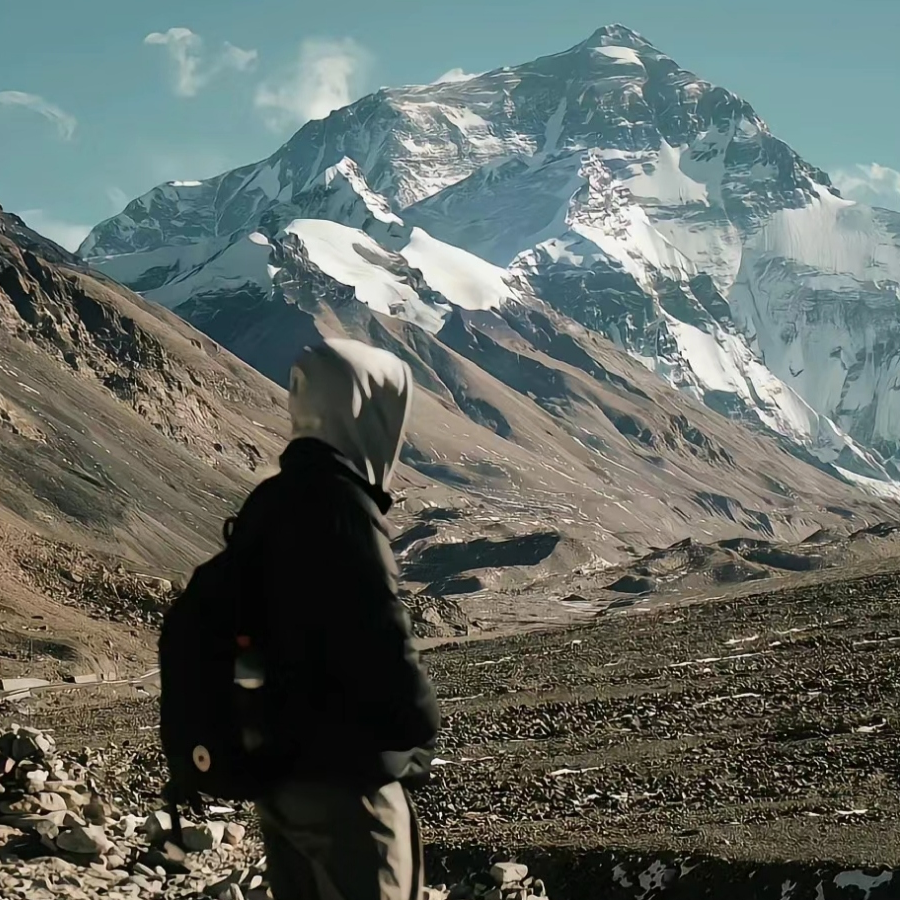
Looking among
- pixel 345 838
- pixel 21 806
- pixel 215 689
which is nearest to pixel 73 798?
pixel 21 806

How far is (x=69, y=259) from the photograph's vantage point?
A: 6870 inches

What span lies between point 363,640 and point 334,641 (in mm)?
87

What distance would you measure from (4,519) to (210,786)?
63.5 metres

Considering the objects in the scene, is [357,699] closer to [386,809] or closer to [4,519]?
[386,809]

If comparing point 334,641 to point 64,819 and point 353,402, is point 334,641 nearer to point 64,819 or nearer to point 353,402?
point 353,402

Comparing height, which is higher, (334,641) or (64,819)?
(334,641)

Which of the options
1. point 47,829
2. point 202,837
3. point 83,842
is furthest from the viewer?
point 202,837

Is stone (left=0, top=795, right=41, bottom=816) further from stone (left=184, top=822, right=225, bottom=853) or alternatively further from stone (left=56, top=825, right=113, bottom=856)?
stone (left=184, top=822, right=225, bottom=853)

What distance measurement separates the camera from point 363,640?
14.6 feet

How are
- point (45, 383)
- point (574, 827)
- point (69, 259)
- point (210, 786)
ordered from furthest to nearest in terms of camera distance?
point (69, 259)
point (45, 383)
point (574, 827)
point (210, 786)

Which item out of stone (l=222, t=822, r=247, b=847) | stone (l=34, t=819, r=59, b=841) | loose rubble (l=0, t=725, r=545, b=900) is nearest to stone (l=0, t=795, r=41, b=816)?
loose rubble (l=0, t=725, r=545, b=900)

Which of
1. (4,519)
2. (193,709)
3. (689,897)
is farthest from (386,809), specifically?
(4,519)

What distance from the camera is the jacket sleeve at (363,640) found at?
14.6 ft

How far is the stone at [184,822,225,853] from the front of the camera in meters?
11.2
